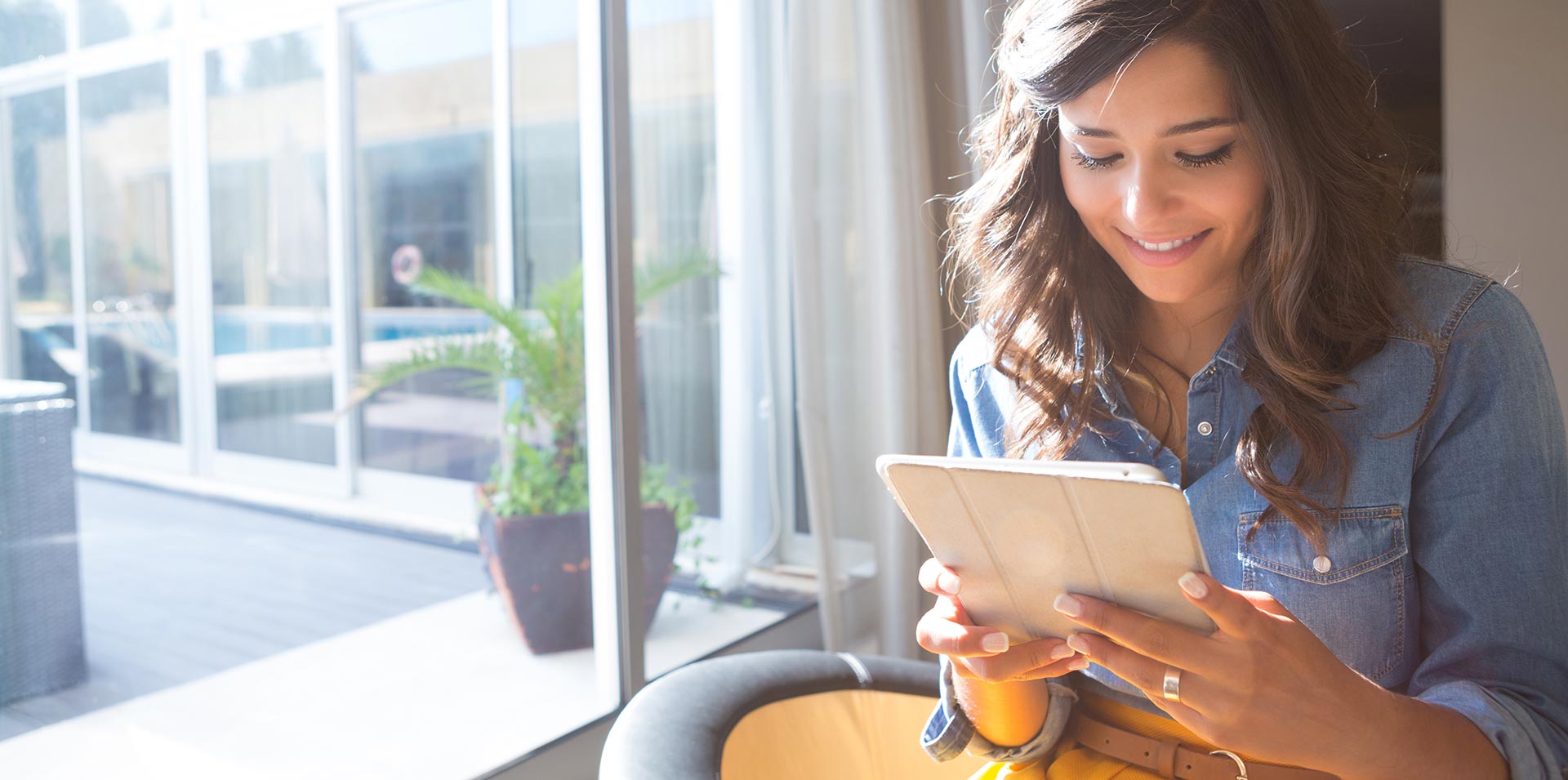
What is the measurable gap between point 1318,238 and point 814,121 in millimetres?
1620

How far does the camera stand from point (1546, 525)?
863mm

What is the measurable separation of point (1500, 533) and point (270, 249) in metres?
3.35

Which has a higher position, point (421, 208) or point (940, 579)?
point (421, 208)

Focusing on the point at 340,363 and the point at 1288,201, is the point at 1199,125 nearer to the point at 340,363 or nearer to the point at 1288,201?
the point at 1288,201

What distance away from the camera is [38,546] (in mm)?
1594

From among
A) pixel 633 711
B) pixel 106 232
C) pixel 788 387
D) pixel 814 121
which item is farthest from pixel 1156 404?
pixel 106 232

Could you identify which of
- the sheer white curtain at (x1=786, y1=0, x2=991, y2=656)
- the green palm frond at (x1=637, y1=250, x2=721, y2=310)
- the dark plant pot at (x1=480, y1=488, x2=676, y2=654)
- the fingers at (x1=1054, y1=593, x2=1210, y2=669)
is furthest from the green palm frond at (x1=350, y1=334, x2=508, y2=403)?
the fingers at (x1=1054, y1=593, x2=1210, y2=669)

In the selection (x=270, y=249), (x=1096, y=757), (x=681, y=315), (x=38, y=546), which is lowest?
(x=1096, y=757)

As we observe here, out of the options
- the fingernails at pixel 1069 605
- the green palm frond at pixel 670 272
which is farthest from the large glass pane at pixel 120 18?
the fingernails at pixel 1069 605

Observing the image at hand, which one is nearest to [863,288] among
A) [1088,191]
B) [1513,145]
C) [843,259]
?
[843,259]

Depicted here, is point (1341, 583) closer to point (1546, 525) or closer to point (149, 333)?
point (1546, 525)

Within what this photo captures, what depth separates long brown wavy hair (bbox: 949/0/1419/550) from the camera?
918 millimetres

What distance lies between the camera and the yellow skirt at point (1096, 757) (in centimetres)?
102

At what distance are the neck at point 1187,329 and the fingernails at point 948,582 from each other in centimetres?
40
